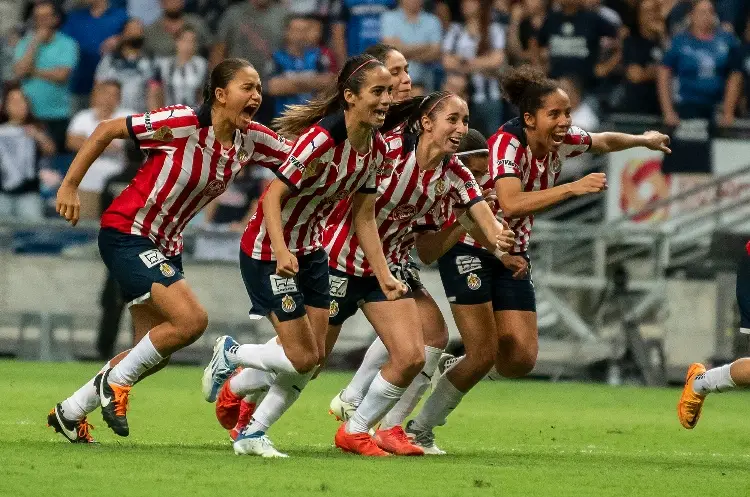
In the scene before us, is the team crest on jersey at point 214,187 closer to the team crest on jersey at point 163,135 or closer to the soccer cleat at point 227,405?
the team crest on jersey at point 163,135

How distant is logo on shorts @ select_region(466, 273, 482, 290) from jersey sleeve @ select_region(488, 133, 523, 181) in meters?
0.65

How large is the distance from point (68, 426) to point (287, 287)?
1477mm

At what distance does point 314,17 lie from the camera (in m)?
16.9

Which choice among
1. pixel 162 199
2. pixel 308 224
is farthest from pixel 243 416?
pixel 162 199

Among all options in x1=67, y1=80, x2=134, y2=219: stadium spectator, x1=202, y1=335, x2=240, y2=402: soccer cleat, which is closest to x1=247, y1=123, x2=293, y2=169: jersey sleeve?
x1=202, y1=335, x2=240, y2=402: soccer cleat

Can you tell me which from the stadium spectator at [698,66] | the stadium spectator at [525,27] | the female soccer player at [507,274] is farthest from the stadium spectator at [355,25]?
the female soccer player at [507,274]

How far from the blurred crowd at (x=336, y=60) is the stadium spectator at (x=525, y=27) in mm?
19

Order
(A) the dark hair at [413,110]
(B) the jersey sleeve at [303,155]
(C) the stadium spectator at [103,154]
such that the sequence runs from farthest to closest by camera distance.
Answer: (C) the stadium spectator at [103,154] → (A) the dark hair at [413,110] → (B) the jersey sleeve at [303,155]

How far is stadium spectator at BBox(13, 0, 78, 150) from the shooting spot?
56.9 ft

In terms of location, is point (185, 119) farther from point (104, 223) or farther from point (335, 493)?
point (335, 493)

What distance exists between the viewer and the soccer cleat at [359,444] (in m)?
8.14

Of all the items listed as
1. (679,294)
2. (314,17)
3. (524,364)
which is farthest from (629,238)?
(524,364)

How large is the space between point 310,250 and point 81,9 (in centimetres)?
1073

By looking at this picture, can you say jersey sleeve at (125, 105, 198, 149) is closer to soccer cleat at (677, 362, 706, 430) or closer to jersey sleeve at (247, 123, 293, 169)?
jersey sleeve at (247, 123, 293, 169)
